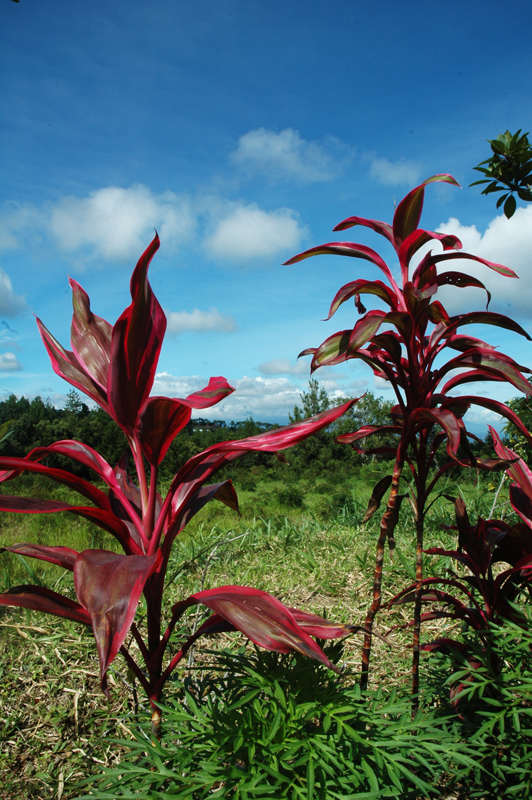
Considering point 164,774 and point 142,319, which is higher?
point 142,319

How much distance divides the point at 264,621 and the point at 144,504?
1.49ft

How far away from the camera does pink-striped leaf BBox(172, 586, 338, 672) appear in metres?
0.78

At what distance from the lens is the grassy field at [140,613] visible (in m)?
1.42

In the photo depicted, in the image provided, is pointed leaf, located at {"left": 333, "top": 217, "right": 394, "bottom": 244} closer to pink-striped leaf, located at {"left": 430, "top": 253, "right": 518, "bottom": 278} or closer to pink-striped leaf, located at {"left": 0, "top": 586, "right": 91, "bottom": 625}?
pink-striped leaf, located at {"left": 430, "top": 253, "right": 518, "bottom": 278}

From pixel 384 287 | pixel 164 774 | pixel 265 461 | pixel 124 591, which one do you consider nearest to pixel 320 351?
pixel 384 287

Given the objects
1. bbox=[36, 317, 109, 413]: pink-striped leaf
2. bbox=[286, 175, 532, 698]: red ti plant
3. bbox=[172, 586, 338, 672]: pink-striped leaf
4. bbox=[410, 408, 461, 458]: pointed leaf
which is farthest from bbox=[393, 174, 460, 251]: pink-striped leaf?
bbox=[172, 586, 338, 672]: pink-striped leaf

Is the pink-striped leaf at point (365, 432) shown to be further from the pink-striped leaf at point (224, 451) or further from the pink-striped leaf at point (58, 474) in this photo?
the pink-striped leaf at point (58, 474)

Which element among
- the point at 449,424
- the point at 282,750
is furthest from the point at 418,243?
the point at 282,750

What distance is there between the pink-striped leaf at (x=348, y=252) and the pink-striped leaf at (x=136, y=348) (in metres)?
0.46

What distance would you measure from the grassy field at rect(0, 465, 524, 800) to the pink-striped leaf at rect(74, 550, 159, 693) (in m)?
0.25

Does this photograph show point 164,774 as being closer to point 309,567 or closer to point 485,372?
point 485,372

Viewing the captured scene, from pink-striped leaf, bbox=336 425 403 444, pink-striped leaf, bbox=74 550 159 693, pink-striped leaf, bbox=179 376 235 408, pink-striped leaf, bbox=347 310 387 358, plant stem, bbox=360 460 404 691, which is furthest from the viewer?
pink-striped leaf, bbox=336 425 403 444

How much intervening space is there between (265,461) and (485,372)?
6644 millimetres

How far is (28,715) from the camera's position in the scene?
1577mm
